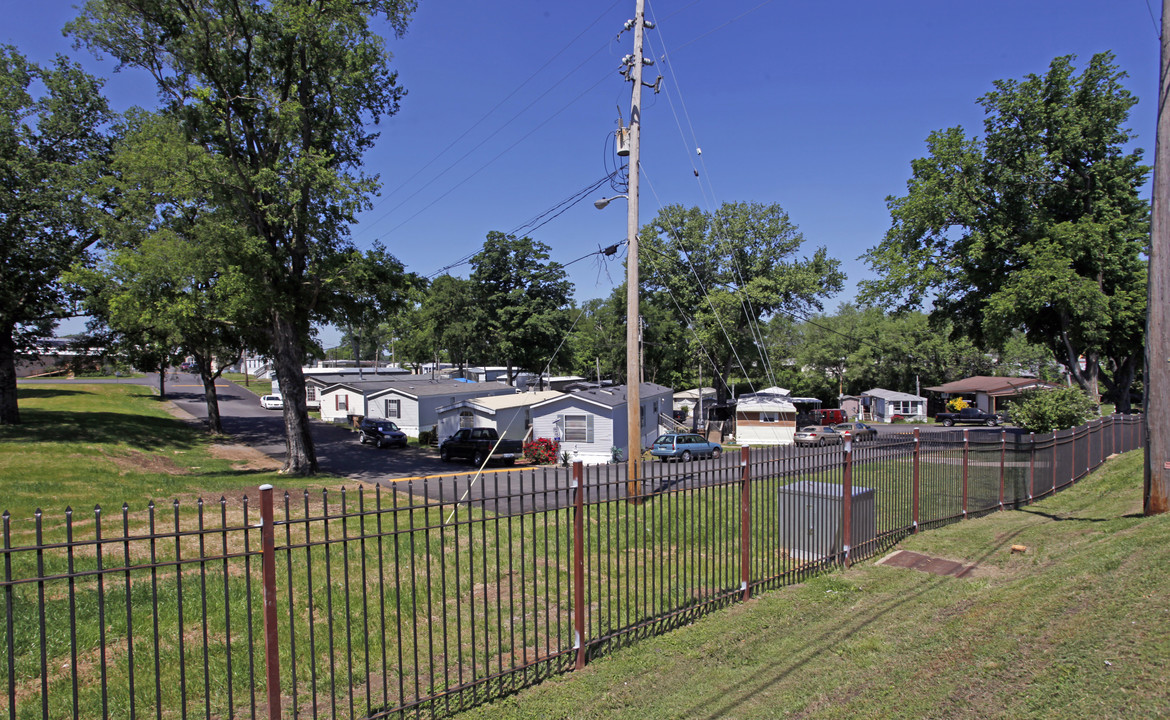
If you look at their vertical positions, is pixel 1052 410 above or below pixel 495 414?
above

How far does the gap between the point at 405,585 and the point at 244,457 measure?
75.1 ft

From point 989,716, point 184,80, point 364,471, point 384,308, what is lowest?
point 364,471

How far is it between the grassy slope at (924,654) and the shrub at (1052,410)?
18625mm

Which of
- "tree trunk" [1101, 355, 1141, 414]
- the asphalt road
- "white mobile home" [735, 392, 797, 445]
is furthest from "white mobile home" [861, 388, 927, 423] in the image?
"tree trunk" [1101, 355, 1141, 414]

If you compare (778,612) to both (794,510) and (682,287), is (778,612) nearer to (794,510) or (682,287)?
(794,510)

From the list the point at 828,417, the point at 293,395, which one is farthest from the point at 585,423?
the point at 828,417

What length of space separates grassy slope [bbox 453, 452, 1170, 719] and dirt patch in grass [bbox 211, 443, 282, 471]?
836 inches

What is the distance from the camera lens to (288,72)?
20297mm

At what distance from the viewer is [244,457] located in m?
27.0

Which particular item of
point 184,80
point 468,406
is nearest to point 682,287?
point 468,406

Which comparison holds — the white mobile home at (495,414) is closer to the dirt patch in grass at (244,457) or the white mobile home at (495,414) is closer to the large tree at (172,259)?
the dirt patch in grass at (244,457)

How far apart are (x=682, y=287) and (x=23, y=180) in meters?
38.4

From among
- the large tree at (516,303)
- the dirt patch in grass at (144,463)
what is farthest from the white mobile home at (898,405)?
the dirt patch in grass at (144,463)

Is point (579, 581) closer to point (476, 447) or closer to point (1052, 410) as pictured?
point (476, 447)
